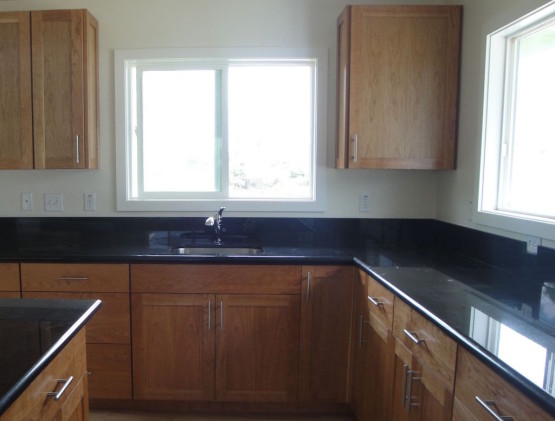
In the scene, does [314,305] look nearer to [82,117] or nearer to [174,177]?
[174,177]

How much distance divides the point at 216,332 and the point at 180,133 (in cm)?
132

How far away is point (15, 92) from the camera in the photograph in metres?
2.16

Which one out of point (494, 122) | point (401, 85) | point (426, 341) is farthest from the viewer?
point (401, 85)

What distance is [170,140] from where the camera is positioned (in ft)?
8.33

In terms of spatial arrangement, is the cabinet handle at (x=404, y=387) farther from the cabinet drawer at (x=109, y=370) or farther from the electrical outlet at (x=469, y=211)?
the cabinet drawer at (x=109, y=370)

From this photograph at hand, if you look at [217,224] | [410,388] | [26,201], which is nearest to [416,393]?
[410,388]

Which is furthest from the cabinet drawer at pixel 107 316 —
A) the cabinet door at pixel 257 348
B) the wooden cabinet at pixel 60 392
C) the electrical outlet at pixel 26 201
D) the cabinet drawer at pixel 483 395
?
the cabinet drawer at pixel 483 395

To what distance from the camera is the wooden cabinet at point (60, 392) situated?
2.61 feet

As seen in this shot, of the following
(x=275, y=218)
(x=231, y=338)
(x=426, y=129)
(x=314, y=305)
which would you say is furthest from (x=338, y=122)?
(x=231, y=338)

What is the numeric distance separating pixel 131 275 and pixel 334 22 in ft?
6.32

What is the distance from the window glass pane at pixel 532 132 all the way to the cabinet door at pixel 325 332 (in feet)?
2.96

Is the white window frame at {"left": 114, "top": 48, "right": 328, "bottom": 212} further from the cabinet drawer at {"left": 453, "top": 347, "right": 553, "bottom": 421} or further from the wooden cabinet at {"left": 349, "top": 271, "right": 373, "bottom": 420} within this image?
the cabinet drawer at {"left": 453, "top": 347, "right": 553, "bottom": 421}

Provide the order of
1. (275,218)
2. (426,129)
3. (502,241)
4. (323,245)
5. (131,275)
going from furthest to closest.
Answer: (275,218) < (323,245) < (426,129) < (131,275) < (502,241)

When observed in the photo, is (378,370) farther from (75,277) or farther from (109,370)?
(75,277)
